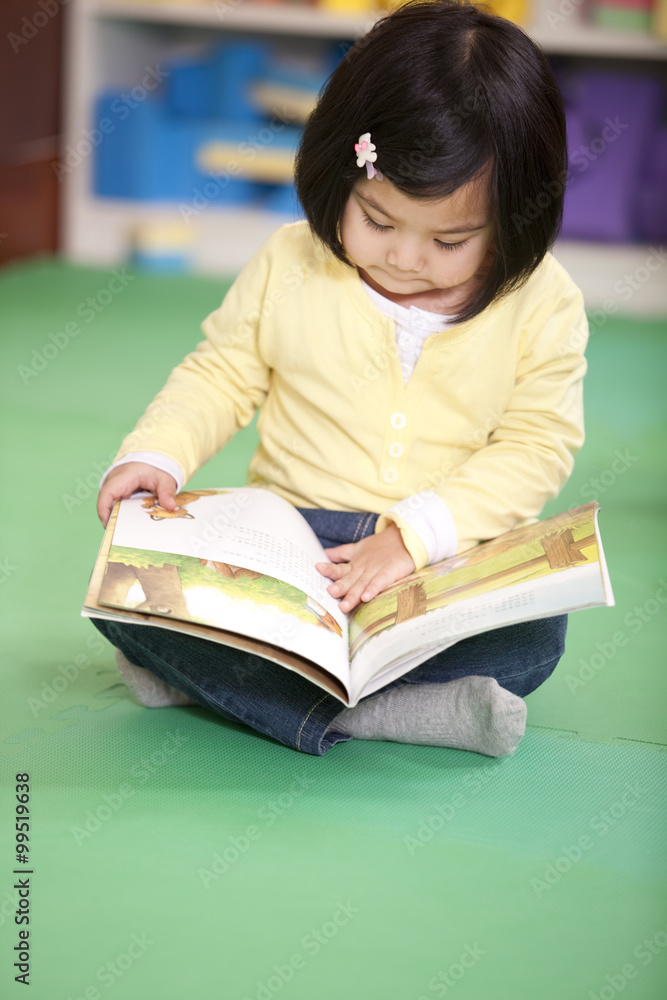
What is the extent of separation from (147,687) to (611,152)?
7.65 feet

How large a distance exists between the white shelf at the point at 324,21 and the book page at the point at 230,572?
7.29 feet

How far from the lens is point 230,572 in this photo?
2.31 ft

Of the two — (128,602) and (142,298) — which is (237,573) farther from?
(142,298)

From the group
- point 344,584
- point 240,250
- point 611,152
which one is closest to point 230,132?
point 240,250

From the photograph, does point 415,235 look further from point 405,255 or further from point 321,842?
point 321,842

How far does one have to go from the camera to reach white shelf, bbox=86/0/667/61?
2.67 m

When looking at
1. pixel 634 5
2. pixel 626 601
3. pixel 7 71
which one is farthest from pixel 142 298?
pixel 626 601

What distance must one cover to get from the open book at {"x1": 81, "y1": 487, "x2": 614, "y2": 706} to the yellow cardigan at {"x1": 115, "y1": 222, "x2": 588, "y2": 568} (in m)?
0.09

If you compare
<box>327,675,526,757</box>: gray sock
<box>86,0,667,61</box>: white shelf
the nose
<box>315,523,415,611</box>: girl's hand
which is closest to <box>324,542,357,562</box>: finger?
<box>315,523,415,611</box>: girl's hand

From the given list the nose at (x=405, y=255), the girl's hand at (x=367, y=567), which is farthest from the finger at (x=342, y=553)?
the nose at (x=405, y=255)

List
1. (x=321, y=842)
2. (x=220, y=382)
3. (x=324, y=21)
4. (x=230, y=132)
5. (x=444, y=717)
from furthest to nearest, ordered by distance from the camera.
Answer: (x=230, y=132) < (x=324, y=21) < (x=220, y=382) < (x=444, y=717) < (x=321, y=842)

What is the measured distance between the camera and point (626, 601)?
1113 mm

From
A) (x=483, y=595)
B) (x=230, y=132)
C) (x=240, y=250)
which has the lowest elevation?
(x=240, y=250)

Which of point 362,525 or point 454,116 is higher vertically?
point 454,116
